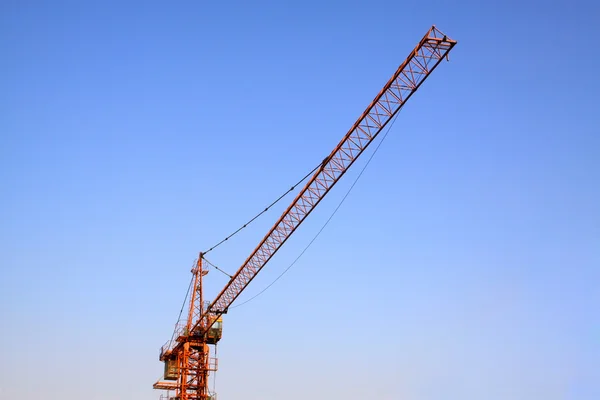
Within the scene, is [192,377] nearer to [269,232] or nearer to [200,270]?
[200,270]

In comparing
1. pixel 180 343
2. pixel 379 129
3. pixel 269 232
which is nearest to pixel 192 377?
pixel 180 343

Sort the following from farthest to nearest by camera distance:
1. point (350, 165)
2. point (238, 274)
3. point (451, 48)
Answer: point (238, 274) < point (350, 165) < point (451, 48)

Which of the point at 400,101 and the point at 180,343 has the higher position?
the point at 400,101

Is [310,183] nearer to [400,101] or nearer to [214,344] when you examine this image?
[400,101]

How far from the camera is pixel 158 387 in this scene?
273 feet

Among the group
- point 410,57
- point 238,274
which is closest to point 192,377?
point 238,274

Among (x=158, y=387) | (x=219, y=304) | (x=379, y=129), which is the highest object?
(x=379, y=129)

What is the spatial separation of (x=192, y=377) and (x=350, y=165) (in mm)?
35661

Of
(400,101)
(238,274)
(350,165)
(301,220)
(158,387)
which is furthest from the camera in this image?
(158,387)

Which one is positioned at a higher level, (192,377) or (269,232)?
(269,232)

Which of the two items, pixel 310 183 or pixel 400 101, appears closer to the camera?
pixel 400 101

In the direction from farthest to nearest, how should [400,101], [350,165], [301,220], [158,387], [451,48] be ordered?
[158,387], [301,220], [350,165], [400,101], [451,48]

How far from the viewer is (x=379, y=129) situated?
6212 cm

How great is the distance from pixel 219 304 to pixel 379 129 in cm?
3214
